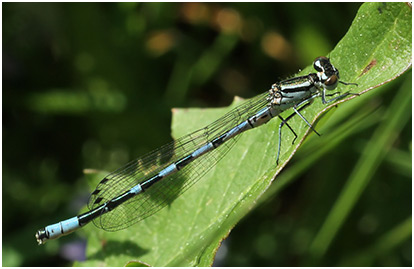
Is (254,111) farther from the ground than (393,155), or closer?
farther from the ground

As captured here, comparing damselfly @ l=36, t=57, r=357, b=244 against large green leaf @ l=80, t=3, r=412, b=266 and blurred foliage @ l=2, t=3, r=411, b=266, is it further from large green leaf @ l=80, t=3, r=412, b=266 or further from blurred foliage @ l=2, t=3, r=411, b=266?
blurred foliage @ l=2, t=3, r=411, b=266

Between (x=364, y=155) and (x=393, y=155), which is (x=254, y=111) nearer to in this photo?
(x=364, y=155)

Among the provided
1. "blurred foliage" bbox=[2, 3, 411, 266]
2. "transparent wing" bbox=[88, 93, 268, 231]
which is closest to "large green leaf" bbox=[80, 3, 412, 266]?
"transparent wing" bbox=[88, 93, 268, 231]

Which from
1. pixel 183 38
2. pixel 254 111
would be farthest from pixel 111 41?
pixel 254 111

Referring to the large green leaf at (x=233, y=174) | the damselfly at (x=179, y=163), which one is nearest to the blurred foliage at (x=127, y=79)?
the damselfly at (x=179, y=163)

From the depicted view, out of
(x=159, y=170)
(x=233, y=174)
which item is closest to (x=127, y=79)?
(x=159, y=170)

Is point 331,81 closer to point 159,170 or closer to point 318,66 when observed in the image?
point 318,66
